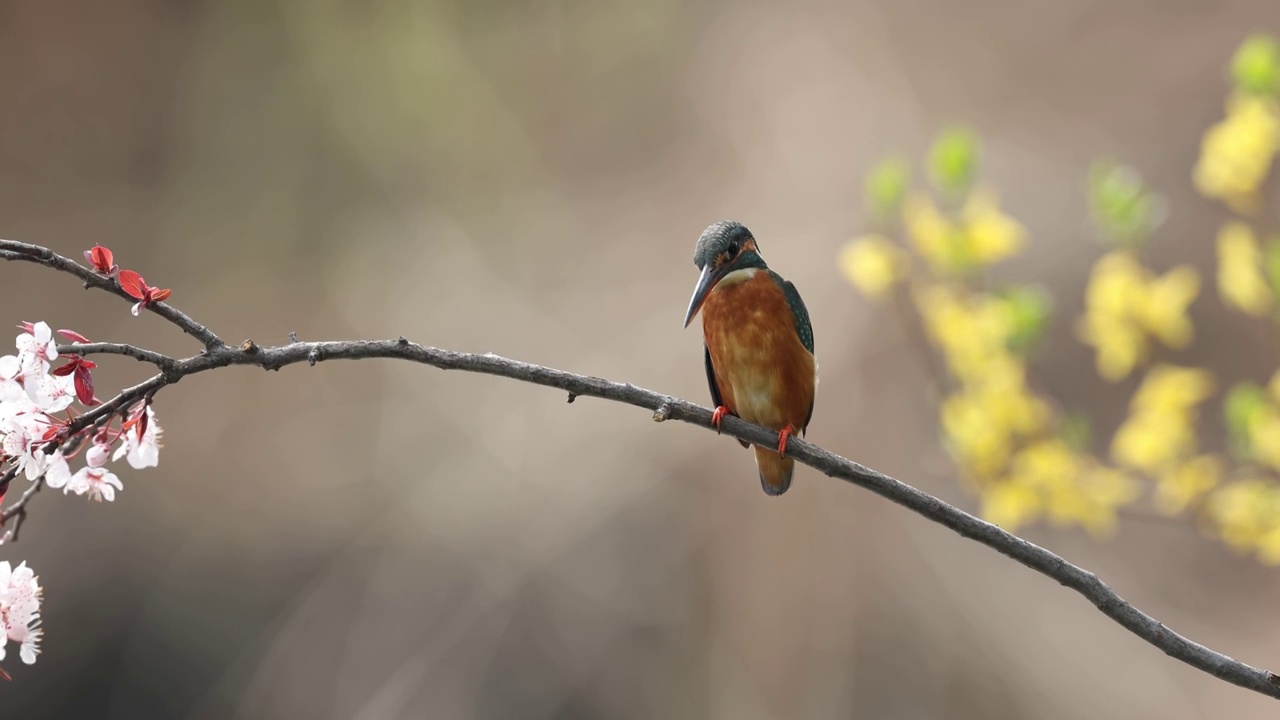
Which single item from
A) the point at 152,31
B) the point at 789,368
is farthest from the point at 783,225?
the point at 152,31

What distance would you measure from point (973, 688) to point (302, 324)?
2.30m

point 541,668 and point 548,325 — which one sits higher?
point 548,325

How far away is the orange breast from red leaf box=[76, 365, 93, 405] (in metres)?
0.81

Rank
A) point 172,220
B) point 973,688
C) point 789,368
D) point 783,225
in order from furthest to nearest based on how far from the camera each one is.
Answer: point 172,220 → point 783,225 → point 973,688 → point 789,368

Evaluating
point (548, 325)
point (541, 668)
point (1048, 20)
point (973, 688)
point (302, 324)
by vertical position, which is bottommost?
point (541, 668)

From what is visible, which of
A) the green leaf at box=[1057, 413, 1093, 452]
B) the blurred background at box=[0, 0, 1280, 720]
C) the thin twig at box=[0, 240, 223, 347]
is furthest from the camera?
the blurred background at box=[0, 0, 1280, 720]

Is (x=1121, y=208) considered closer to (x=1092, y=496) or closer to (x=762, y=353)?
(x=1092, y=496)

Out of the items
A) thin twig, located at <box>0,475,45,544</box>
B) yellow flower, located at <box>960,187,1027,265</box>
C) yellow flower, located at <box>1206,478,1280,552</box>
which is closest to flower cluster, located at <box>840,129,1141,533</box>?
yellow flower, located at <box>960,187,1027,265</box>

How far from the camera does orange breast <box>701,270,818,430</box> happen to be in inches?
54.9

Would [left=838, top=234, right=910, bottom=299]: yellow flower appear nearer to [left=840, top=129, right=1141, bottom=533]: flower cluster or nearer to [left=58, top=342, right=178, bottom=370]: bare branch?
[left=840, top=129, right=1141, bottom=533]: flower cluster

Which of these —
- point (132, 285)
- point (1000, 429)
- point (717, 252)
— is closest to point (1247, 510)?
point (1000, 429)

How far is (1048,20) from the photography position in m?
3.39

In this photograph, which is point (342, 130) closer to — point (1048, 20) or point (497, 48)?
point (497, 48)

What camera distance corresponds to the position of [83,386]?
779mm
